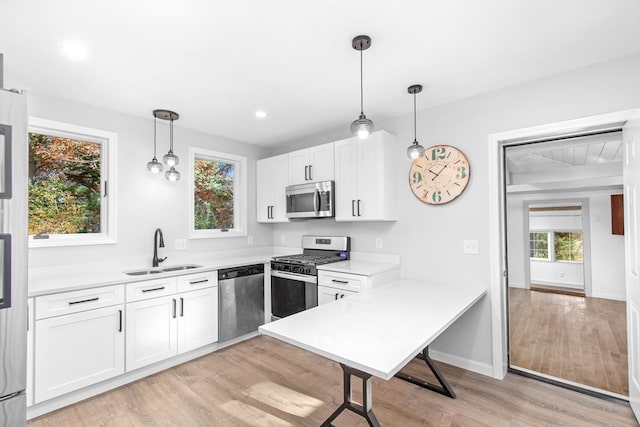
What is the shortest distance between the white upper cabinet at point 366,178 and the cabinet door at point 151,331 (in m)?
1.97

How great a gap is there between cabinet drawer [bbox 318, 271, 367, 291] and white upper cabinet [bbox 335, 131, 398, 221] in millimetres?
641

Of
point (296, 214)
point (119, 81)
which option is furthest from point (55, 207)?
point (296, 214)

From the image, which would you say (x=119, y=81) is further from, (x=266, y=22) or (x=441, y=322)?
(x=441, y=322)

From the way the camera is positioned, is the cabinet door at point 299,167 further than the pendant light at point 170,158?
Yes

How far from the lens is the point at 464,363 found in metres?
2.85

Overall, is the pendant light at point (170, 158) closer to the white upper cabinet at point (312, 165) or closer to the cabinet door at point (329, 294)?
the white upper cabinet at point (312, 165)

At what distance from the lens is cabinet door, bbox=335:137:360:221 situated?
11.0 feet

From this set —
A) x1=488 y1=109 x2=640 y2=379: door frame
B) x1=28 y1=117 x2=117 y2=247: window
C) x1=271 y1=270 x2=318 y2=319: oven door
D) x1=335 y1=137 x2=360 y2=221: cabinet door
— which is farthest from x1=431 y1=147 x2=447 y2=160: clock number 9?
x1=28 y1=117 x2=117 y2=247: window

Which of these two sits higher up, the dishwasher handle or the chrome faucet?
the chrome faucet

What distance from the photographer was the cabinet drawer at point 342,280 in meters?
2.92

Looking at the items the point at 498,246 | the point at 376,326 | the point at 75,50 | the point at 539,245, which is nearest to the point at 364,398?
the point at 376,326

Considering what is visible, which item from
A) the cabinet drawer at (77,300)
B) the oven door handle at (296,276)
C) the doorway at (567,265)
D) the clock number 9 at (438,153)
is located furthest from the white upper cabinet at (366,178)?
the cabinet drawer at (77,300)

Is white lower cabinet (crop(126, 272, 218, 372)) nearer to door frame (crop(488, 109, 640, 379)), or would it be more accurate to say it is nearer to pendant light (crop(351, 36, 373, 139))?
pendant light (crop(351, 36, 373, 139))

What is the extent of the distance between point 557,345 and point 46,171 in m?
5.40
